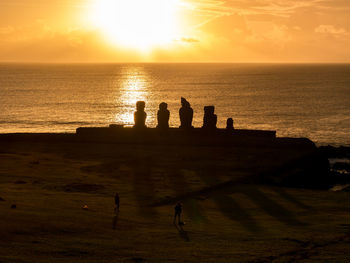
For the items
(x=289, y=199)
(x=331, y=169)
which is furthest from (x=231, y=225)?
(x=331, y=169)

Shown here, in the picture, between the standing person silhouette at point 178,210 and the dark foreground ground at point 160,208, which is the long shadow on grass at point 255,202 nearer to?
the dark foreground ground at point 160,208

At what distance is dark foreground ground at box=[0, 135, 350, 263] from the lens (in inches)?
977

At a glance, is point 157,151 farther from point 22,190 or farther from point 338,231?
point 338,231

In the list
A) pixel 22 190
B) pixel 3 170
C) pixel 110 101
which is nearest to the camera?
pixel 22 190

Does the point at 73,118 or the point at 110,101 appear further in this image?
the point at 110,101

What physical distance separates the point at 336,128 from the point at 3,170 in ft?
231

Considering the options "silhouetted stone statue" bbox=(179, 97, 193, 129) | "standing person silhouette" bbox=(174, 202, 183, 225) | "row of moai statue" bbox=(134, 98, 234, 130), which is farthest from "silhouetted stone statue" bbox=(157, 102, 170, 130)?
"standing person silhouette" bbox=(174, 202, 183, 225)

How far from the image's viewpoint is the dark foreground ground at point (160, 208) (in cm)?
2483

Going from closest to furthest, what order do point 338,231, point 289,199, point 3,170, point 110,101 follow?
point 338,231 < point 289,199 < point 3,170 < point 110,101

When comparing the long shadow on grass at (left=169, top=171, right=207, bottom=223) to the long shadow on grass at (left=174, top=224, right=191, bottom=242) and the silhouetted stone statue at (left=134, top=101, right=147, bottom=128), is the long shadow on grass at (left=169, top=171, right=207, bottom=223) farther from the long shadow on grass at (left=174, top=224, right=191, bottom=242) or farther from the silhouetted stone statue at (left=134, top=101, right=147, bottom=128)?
the silhouetted stone statue at (left=134, top=101, right=147, bottom=128)

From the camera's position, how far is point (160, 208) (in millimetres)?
33750

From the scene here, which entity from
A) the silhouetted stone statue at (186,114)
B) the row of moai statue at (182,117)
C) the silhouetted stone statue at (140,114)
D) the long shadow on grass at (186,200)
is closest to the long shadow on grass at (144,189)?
the long shadow on grass at (186,200)

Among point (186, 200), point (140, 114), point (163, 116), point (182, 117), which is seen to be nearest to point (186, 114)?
point (182, 117)

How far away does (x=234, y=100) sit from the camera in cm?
16175
